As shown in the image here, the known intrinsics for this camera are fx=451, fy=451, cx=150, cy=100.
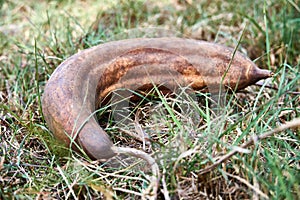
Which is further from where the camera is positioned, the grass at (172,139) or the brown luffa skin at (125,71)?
the brown luffa skin at (125,71)

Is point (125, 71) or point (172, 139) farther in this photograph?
point (125, 71)

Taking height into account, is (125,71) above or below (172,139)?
above

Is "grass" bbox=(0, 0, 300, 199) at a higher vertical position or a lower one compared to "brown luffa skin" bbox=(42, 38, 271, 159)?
lower

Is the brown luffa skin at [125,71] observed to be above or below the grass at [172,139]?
above

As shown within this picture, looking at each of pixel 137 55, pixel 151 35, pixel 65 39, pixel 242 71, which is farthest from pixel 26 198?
pixel 151 35

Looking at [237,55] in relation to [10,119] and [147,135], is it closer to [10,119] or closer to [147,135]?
[147,135]
